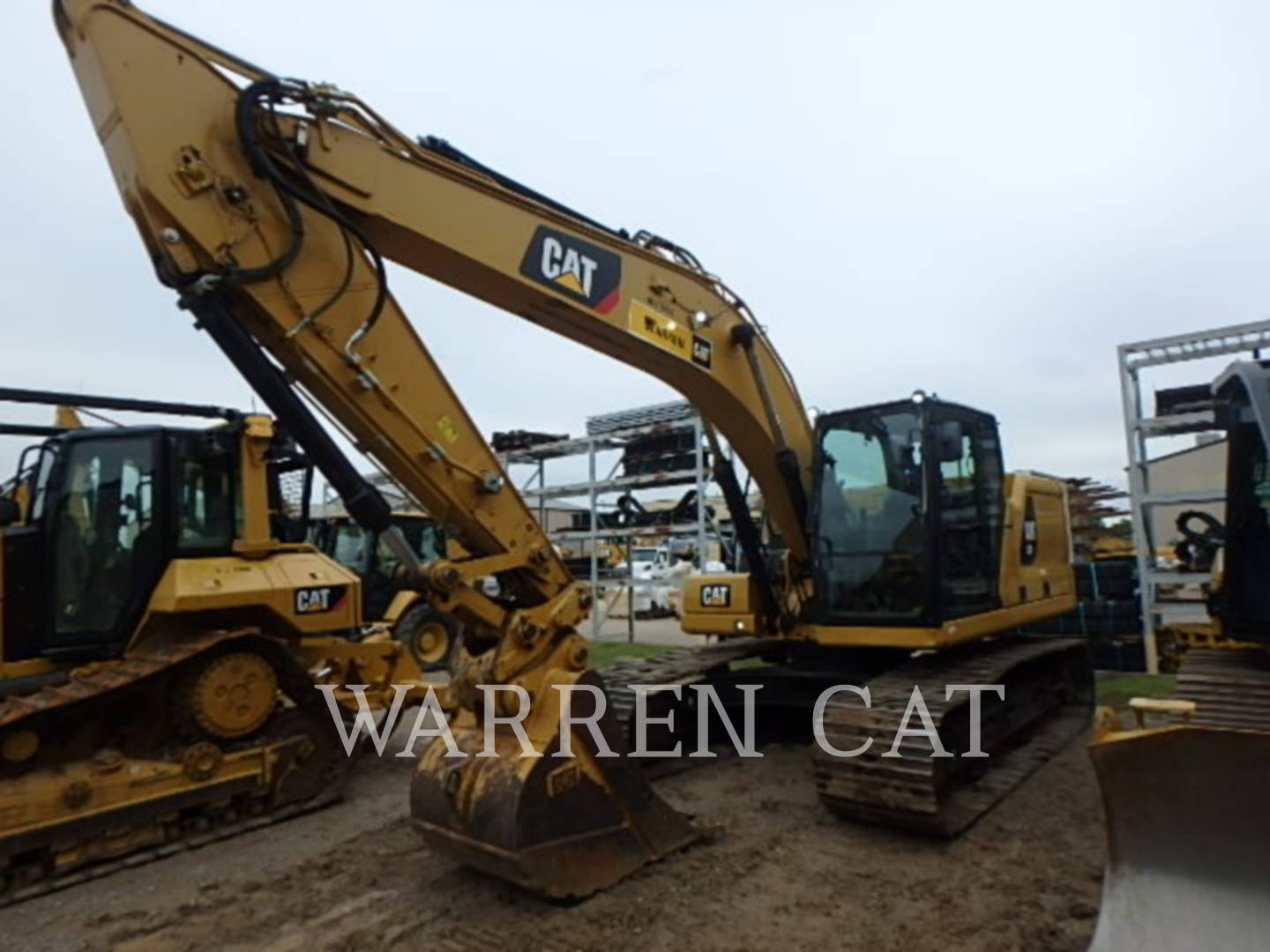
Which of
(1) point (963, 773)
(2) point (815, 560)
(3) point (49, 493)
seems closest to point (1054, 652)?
(1) point (963, 773)

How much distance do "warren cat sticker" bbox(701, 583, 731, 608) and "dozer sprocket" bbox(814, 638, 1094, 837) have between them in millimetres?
1334

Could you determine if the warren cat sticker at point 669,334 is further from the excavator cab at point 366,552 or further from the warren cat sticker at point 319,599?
the excavator cab at point 366,552

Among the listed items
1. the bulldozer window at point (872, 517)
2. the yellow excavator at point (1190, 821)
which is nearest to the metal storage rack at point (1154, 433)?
the bulldozer window at point (872, 517)

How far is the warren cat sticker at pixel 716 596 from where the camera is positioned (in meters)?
6.27

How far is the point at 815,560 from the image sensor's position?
5566mm

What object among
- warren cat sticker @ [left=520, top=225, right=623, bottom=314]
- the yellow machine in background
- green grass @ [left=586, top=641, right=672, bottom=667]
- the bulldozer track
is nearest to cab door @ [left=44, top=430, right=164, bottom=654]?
warren cat sticker @ [left=520, top=225, right=623, bottom=314]

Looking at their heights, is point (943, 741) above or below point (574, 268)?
below

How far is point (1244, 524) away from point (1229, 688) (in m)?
0.99

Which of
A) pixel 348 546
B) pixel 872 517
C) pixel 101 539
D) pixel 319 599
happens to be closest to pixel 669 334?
pixel 872 517

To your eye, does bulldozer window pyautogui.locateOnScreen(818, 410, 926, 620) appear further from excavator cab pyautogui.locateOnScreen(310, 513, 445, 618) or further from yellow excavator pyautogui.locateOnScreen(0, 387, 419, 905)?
excavator cab pyautogui.locateOnScreen(310, 513, 445, 618)

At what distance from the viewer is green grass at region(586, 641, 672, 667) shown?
38.5ft

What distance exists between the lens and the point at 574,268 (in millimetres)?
4590

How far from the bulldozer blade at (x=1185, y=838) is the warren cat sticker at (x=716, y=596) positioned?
11.2 ft

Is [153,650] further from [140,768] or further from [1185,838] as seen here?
[1185,838]
